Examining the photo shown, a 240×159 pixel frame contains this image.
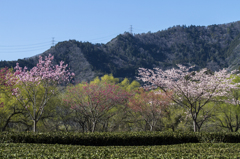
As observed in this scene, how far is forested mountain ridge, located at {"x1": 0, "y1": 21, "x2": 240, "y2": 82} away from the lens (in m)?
123

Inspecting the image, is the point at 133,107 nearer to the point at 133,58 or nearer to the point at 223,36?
the point at 133,58

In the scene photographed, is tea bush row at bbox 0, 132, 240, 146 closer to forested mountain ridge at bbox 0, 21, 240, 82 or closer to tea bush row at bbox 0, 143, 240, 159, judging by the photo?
tea bush row at bbox 0, 143, 240, 159

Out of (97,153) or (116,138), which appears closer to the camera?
(97,153)

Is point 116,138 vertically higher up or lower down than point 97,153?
lower down

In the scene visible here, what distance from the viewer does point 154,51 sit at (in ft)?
546

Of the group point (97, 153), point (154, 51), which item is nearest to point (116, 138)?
point (97, 153)

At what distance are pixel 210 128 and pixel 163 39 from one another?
157615mm

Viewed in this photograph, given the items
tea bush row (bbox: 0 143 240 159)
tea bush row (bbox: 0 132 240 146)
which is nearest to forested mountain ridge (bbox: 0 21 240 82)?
tea bush row (bbox: 0 132 240 146)

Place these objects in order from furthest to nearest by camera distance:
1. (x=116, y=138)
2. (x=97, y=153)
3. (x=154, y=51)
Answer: (x=154, y=51) < (x=116, y=138) < (x=97, y=153)

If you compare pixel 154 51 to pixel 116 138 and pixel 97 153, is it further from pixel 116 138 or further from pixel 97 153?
pixel 97 153

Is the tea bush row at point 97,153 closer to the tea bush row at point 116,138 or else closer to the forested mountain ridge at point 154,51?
the tea bush row at point 116,138

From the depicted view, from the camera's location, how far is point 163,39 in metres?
183

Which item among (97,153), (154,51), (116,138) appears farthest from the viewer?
(154,51)

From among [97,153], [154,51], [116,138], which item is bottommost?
[116,138]
